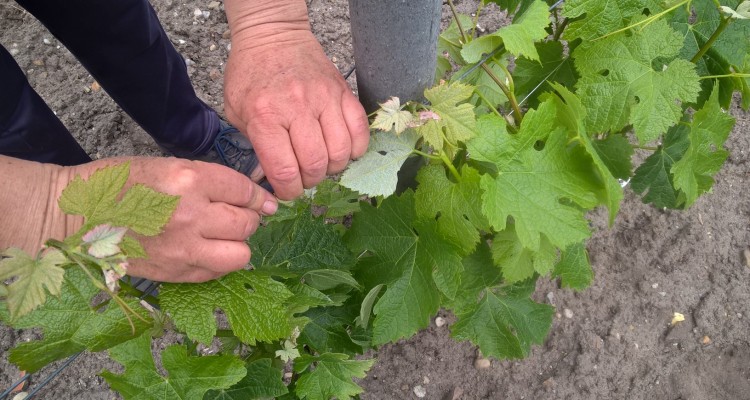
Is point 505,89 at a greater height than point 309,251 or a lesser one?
greater

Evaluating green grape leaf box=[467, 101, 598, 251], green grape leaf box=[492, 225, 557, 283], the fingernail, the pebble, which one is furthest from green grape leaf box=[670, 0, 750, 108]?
the pebble

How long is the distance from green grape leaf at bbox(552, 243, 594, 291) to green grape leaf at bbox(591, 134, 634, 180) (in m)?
0.25

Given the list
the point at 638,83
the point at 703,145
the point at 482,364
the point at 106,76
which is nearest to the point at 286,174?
the point at 638,83

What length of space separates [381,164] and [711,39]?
0.94m

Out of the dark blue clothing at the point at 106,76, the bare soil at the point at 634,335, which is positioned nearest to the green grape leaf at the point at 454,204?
the bare soil at the point at 634,335

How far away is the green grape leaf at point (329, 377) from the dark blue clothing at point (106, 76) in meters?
1.40

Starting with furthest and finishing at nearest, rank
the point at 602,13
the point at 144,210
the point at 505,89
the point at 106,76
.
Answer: the point at 106,76 → the point at 505,89 → the point at 602,13 → the point at 144,210

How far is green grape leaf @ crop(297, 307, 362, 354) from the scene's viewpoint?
1.62 m

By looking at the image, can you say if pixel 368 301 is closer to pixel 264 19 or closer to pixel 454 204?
pixel 454 204

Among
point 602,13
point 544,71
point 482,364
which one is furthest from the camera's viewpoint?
point 482,364

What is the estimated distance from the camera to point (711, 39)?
1440 millimetres

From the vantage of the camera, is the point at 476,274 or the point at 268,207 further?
the point at 476,274

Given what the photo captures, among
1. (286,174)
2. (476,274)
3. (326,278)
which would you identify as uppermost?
(286,174)

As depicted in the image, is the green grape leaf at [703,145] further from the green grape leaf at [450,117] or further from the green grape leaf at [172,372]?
the green grape leaf at [172,372]
